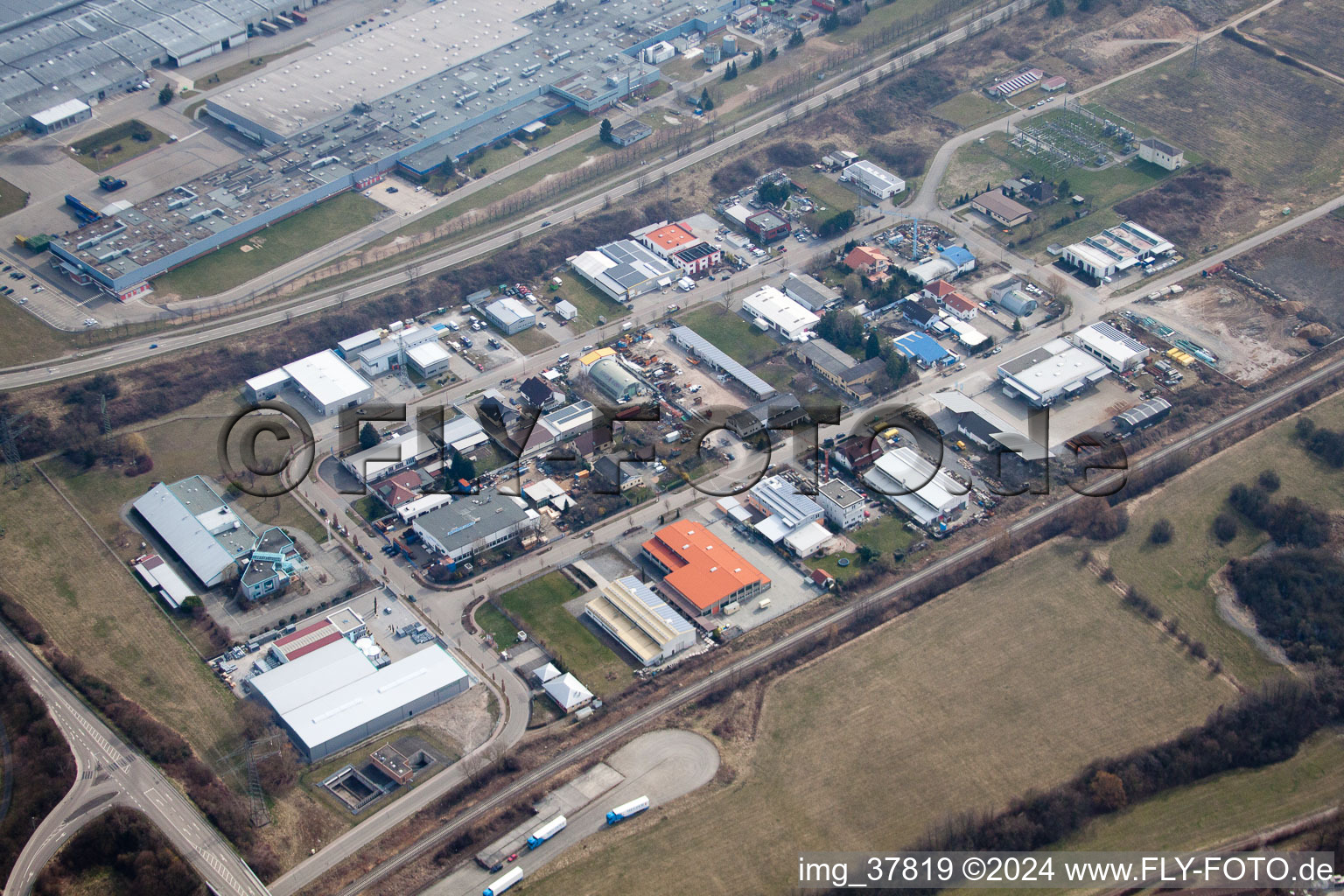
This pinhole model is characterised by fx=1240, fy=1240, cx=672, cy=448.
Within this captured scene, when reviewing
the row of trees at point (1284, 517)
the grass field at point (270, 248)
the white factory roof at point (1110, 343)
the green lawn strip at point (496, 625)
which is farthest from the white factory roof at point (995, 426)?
the grass field at point (270, 248)

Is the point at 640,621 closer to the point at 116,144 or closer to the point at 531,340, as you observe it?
the point at 531,340

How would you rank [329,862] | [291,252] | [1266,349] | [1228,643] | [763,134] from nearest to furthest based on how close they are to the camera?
[329,862] < [1228,643] < [1266,349] < [291,252] < [763,134]

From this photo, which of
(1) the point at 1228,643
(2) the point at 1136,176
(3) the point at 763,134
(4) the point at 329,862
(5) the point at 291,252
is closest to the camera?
(4) the point at 329,862

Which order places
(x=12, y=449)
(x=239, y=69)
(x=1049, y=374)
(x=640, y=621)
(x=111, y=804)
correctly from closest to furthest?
1. (x=111, y=804)
2. (x=640, y=621)
3. (x=12, y=449)
4. (x=1049, y=374)
5. (x=239, y=69)

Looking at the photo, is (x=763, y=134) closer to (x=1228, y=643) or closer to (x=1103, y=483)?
(x=1103, y=483)

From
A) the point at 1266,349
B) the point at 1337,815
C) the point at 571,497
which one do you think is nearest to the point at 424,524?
the point at 571,497

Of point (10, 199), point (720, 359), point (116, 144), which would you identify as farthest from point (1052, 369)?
point (10, 199)
